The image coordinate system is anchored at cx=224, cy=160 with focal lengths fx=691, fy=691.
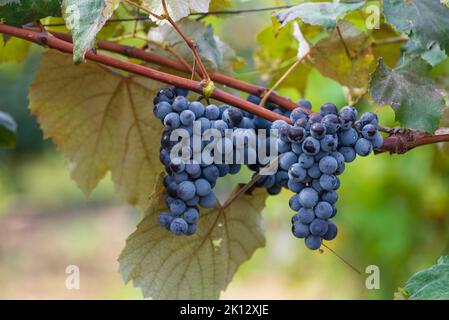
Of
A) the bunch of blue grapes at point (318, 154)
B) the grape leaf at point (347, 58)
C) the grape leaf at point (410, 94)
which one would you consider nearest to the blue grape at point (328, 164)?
the bunch of blue grapes at point (318, 154)

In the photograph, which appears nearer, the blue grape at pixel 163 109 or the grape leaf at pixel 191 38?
the blue grape at pixel 163 109

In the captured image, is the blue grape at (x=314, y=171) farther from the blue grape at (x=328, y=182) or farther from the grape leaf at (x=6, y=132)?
the grape leaf at (x=6, y=132)

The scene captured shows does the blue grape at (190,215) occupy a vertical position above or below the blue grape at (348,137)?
below

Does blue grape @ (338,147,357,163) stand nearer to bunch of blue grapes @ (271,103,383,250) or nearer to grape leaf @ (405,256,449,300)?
bunch of blue grapes @ (271,103,383,250)

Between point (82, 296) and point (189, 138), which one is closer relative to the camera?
point (189, 138)

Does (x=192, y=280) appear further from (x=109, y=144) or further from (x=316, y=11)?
(x=316, y=11)
